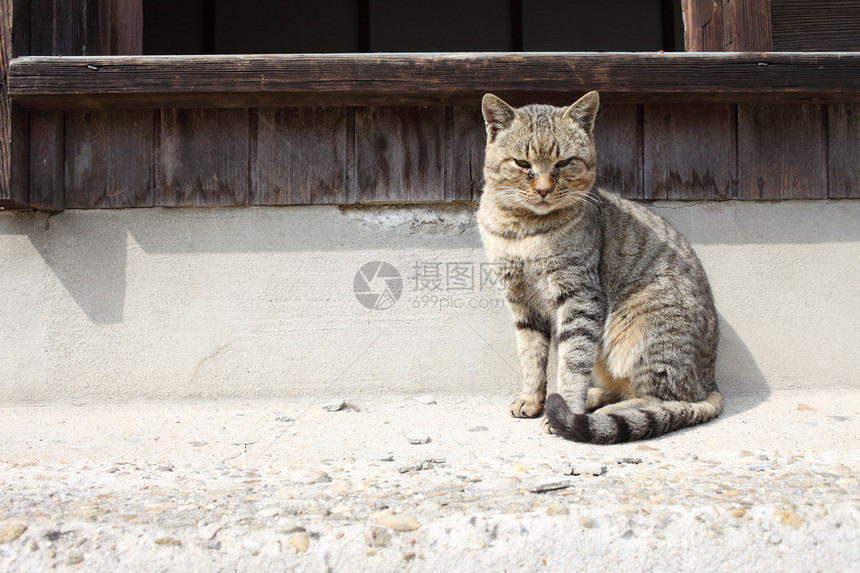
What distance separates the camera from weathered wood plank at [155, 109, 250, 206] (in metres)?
3.05

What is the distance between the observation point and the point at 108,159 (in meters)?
3.05

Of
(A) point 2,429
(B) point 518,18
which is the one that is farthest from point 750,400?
(B) point 518,18

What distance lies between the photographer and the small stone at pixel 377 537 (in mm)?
1535

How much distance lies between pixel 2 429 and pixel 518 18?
19.6 ft

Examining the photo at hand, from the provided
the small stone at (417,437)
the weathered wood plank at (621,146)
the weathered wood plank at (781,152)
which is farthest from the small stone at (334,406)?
the weathered wood plank at (781,152)

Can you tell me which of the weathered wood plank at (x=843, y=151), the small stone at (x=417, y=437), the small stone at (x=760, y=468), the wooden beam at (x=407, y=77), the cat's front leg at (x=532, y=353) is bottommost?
the small stone at (x=417, y=437)

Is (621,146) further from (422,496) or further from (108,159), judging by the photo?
(108,159)

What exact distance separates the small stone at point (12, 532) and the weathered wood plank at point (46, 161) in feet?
6.26

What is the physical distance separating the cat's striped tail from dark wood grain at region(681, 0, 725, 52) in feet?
6.51

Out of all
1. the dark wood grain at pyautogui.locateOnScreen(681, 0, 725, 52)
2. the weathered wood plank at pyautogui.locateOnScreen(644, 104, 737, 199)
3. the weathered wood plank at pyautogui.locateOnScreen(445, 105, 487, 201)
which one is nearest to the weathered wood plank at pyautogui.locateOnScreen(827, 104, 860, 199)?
the weathered wood plank at pyautogui.locateOnScreen(644, 104, 737, 199)

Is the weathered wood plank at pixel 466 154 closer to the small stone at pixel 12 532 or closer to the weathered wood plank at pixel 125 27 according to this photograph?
the weathered wood plank at pixel 125 27

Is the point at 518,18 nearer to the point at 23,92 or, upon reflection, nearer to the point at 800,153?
the point at 800,153

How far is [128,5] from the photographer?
3271mm

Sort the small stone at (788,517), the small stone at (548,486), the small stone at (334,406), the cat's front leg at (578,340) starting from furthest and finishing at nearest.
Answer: the small stone at (334,406) < the cat's front leg at (578,340) < the small stone at (548,486) < the small stone at (788,517)
